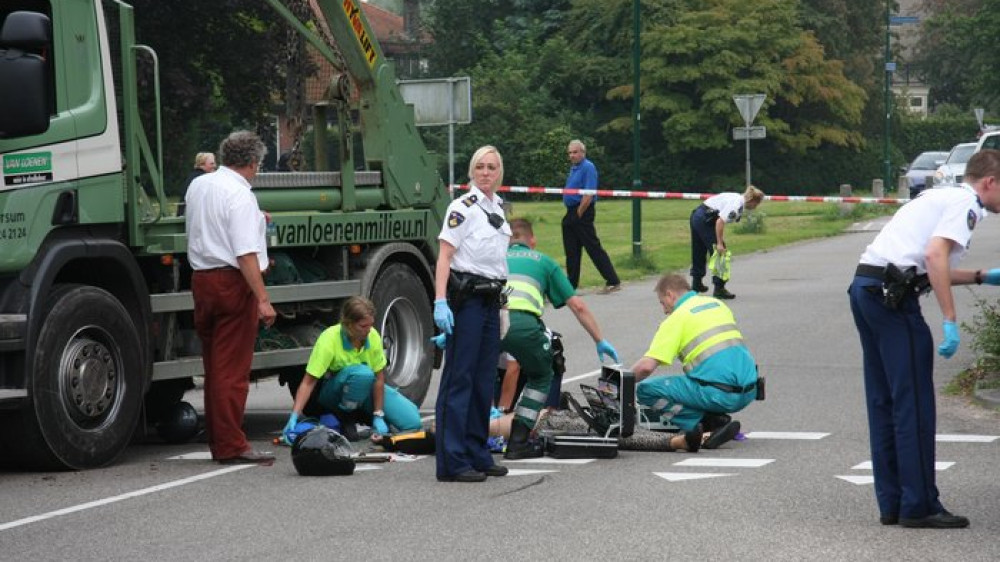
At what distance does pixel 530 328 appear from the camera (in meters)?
10.9

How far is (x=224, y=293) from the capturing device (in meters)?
10.6

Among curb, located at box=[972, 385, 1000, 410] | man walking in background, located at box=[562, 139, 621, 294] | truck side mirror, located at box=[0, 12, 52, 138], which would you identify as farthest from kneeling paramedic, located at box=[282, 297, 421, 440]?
man walking in background, located at box=[562, 139, 621, 294]

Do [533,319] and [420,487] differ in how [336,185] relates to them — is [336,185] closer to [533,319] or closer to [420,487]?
[533,319]

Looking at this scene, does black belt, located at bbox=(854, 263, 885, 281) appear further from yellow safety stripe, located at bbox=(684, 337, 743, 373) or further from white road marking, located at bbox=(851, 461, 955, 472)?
yellow safety stripe, located at bbox=(684, 337, 743, 373)

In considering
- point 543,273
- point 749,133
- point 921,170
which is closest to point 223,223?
point 543,273

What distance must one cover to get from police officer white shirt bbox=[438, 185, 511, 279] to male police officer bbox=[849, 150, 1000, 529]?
2.33 metres

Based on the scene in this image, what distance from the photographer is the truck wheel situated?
13188 mm

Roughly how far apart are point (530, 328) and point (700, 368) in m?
1.13

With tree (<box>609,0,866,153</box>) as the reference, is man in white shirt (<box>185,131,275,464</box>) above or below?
below

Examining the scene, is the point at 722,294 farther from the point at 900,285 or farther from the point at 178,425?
the point at 900,285

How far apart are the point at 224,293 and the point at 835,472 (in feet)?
11.8

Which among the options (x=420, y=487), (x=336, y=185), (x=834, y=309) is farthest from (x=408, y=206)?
(x=834, y=309)

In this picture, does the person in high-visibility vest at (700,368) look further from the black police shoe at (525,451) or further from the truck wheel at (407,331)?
the truck wheel at (407,331)

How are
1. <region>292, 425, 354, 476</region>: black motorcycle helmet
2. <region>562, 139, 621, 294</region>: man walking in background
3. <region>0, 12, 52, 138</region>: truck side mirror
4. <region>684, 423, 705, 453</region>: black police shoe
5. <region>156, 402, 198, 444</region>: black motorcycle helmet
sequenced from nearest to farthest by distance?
<region>0, 12, 52, 138</region>: truck side mirror
<region>292, 425, 354, 476</region>: black motorcycle helmet
<region>684, 423, 705, 453</region>: black police shoe
<region>156, 402, 198, 444</region>: black motorcycle helmet
<region>562, 139, 621, 294</region>: man walking in background
